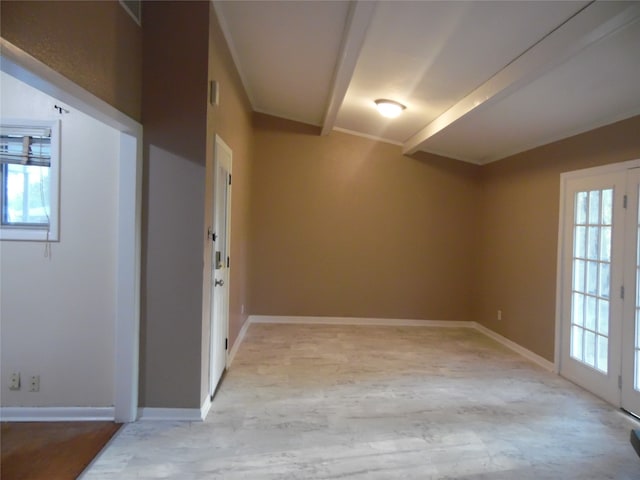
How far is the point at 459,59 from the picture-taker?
3051mm

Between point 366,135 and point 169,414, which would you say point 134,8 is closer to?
point 169,414

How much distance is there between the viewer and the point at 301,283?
19.4 ft

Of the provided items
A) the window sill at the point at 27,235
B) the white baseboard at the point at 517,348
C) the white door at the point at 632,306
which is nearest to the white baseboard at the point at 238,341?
the window sill at the point at 27,235

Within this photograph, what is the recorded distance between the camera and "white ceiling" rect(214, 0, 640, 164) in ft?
7.86

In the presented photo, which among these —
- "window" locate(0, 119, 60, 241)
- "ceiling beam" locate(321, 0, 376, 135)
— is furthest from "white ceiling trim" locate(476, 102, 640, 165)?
"window" locate(0, 119, 60, 241)

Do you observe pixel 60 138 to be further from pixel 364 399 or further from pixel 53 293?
pixel 364 399

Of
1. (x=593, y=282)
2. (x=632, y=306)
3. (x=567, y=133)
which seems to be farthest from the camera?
(x=567, y=133)

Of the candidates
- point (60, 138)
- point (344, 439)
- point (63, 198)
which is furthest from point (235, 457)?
point (60, 138)

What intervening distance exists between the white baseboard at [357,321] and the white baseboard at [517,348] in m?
0.34

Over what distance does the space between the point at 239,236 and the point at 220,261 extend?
127 cm

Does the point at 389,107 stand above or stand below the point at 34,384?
above

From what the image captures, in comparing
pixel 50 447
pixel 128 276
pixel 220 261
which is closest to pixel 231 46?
pixel 220 261

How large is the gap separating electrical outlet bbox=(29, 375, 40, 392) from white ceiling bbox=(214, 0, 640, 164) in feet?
9.70

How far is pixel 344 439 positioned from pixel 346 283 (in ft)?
11.0
